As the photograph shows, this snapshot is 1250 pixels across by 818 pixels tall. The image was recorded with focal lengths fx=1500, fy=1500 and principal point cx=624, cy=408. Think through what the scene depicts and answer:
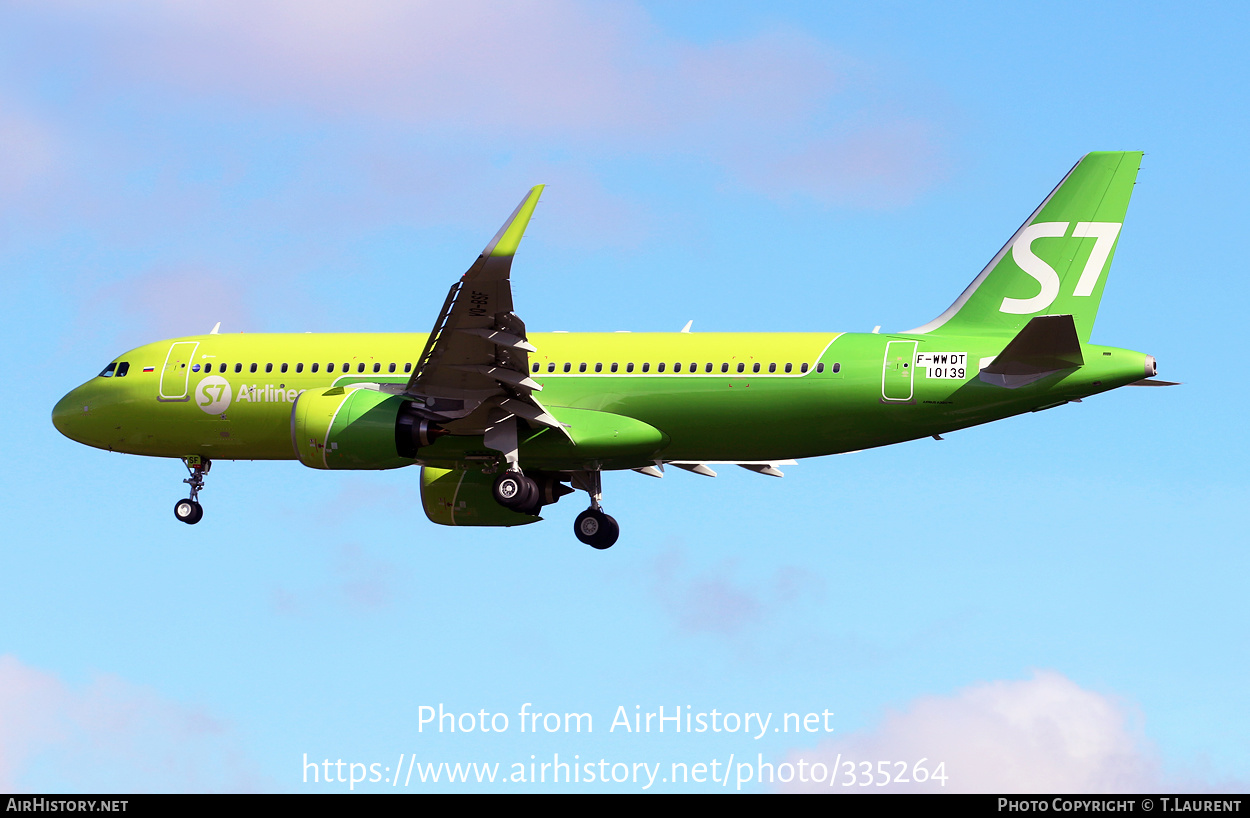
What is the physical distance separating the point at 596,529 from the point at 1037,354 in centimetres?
1112

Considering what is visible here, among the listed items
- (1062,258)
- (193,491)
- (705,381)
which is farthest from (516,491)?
(1062,258)

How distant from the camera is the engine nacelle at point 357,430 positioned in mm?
31984

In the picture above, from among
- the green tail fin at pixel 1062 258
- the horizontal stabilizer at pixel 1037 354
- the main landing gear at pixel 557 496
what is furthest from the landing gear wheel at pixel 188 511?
the horizontal stabilizer at pixel 1037 354

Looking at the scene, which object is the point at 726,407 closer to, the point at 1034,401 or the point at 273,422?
the point at 1034,401

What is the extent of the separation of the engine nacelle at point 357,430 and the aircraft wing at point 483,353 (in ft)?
1.72

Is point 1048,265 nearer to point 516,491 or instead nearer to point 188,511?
point 516,491

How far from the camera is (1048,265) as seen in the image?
1297 inches

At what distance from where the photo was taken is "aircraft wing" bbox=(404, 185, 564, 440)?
1138 inches

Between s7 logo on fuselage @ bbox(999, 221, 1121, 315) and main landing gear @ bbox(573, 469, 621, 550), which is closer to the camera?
s7 logo on fuselage @ bbox(999, 221, 1121, 315)

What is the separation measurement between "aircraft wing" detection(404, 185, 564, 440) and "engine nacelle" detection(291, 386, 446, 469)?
20.6 inches

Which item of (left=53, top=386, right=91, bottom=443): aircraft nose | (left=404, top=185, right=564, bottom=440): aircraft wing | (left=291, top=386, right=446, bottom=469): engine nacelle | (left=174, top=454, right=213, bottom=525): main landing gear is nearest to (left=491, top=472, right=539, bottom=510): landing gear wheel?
(left=404, top=185, right=564, bottom=440): aircraft wing

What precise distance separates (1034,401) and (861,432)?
3.69 m

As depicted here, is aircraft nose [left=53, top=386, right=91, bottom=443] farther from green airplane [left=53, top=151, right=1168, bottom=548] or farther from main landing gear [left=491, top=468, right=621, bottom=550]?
main landing gear [left=491, top=468, right=621, bottom=550]

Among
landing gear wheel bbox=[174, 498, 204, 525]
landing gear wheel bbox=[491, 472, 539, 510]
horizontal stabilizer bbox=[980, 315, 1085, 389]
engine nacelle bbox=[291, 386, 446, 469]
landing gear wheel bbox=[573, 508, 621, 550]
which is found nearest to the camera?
horizontal stabilizer bbox=[980, 315, 1085, 389]
